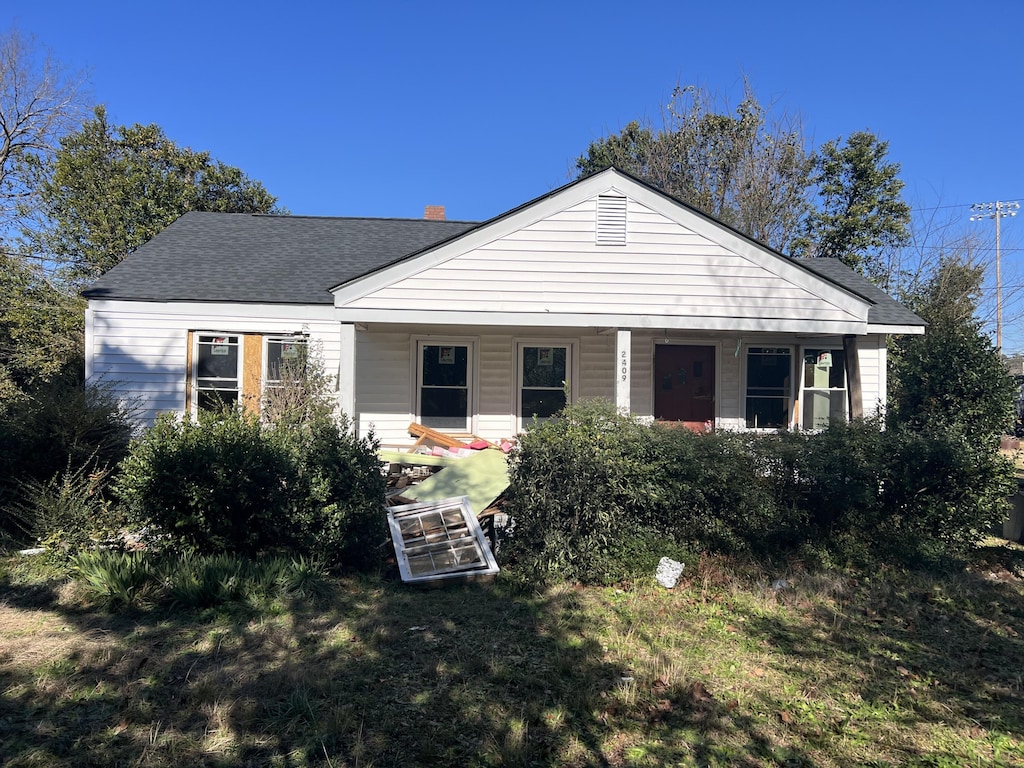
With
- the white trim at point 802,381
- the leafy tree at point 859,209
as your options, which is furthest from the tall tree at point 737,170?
the white trim at point 802,381

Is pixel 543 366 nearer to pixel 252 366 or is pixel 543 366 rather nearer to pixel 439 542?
pixel 252 366

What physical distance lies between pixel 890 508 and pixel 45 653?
7356 millimetres

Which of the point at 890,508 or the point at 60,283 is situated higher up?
the point at 60,283

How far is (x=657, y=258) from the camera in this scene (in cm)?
975

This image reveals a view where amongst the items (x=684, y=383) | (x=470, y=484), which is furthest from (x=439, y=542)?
(x=684, y=383)

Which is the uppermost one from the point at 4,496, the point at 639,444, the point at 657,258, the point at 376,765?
the point at 657,258

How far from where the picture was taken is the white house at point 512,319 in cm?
962

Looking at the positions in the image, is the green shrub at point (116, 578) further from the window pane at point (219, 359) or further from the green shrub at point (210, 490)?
the window pane at point (219, 359)

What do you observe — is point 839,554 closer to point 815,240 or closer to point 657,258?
point 657,258

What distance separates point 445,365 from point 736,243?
18.4 feet

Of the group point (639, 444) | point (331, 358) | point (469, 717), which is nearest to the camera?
point (469, 717)

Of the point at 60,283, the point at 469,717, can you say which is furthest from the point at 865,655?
the point at 60,283

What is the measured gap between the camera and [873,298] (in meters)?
11.9

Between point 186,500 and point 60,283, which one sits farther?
point 60,283
